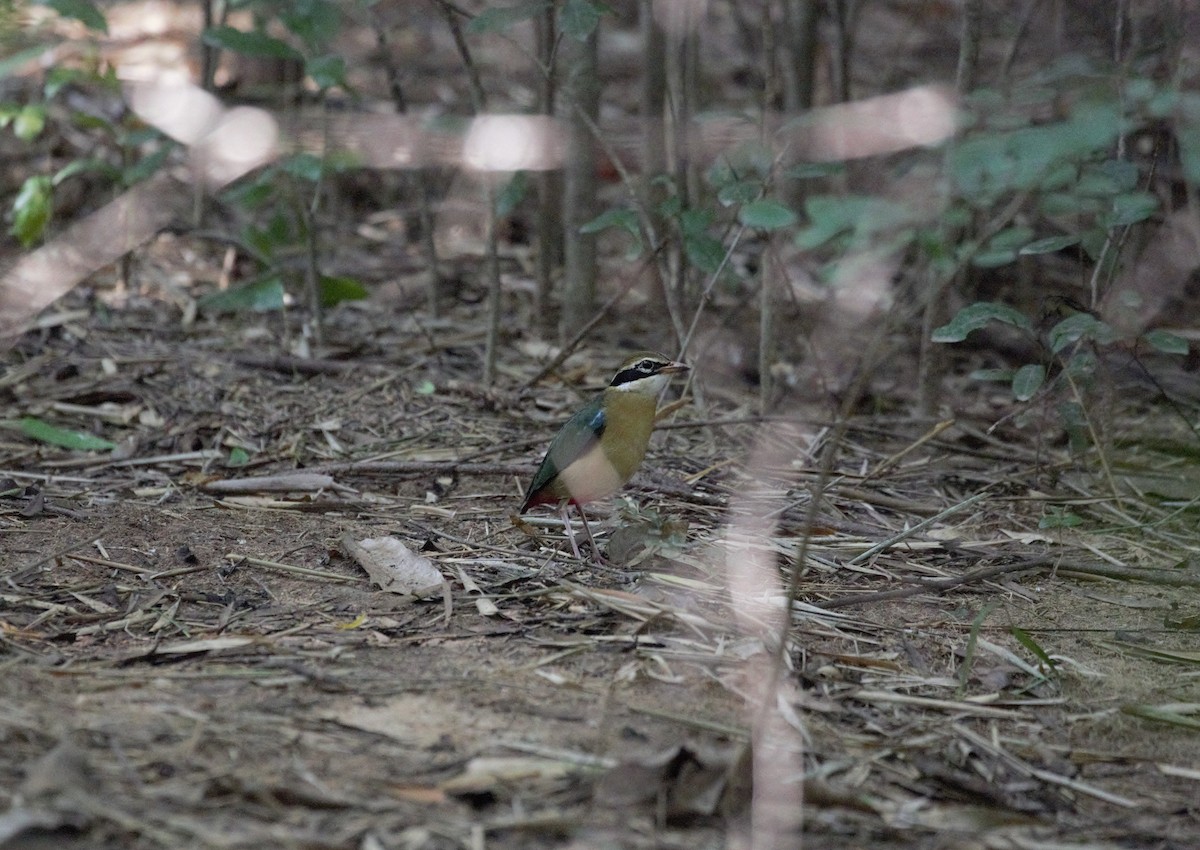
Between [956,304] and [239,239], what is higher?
[239,239]

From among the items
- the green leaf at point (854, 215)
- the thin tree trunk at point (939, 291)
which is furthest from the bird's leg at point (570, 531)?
the thin tree trunk at point (939, 291)

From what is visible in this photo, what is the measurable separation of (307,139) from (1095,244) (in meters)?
4.79

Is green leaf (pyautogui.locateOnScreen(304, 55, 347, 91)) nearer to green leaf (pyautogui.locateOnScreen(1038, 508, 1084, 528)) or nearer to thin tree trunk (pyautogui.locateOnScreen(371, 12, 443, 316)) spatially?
thin tree trunk (pyautogui.locateOnScreen(371, 12, 443, 316))

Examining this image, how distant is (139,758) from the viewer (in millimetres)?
3596

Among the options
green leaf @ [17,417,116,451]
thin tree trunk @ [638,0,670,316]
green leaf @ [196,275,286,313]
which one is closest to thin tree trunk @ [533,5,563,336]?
thin tree trunk @ [638,0,670,316]

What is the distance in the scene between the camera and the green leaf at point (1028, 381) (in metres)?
6.16

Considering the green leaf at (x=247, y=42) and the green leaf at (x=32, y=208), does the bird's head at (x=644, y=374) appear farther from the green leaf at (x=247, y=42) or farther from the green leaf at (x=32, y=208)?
the green leaf at (x=32, y=208)

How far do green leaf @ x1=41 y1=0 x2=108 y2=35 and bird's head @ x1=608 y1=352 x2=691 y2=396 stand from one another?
3.76 meters

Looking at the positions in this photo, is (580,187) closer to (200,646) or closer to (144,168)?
(144,168)

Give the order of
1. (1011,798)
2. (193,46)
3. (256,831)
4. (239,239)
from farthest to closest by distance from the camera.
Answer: (193,46) → (239,239) → (1011,798) → (256,831)

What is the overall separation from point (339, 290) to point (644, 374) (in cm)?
299

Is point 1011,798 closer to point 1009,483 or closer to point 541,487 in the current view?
point 541,487

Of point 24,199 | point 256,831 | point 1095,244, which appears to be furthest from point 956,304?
point 256,831

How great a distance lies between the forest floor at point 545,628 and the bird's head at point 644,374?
15.7 inches
